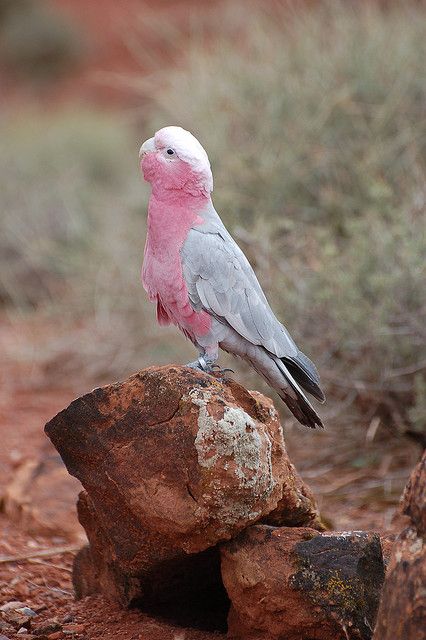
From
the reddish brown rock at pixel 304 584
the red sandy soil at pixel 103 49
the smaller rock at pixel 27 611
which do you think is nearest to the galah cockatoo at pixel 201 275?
the reddish brown rock at pixel 304 584

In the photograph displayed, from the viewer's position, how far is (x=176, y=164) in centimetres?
370

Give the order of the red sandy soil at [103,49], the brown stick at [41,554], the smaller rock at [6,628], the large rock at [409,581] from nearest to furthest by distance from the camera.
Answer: the large rock at [409,581]
the smaller rock at [6,628]
the brown stick at [41,554]
the red sandy soil at [103,49]

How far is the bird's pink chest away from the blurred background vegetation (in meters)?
1.62

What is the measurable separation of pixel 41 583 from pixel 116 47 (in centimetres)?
2563

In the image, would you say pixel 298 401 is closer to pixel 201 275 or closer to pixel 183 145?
pixel 201 275

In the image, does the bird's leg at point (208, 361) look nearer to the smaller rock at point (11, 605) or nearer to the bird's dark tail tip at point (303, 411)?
the bird's dark tail tip at point (303, 411)

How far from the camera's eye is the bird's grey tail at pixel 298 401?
3.74 m

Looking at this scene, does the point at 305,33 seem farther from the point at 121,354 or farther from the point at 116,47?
the point at 116,47

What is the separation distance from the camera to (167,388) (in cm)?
310

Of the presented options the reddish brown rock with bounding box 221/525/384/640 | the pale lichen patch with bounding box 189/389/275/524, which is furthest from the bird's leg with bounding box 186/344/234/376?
the reddish brown rock with bounding box 221/525/384/640

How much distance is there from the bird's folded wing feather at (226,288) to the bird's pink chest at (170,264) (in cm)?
3

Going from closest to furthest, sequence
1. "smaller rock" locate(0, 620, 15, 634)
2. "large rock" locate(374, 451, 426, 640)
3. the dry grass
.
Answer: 1. "large rock" locate(374, 451, 426, 640)
2. "smaller rock" locate(0, 620, 15, 634)
3. the dry grass

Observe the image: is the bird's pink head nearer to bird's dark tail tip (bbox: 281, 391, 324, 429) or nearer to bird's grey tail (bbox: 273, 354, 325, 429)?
bird's grey tail (bbox: 273, 354, 325, 429)

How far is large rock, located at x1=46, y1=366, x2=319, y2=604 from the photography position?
3016mm
